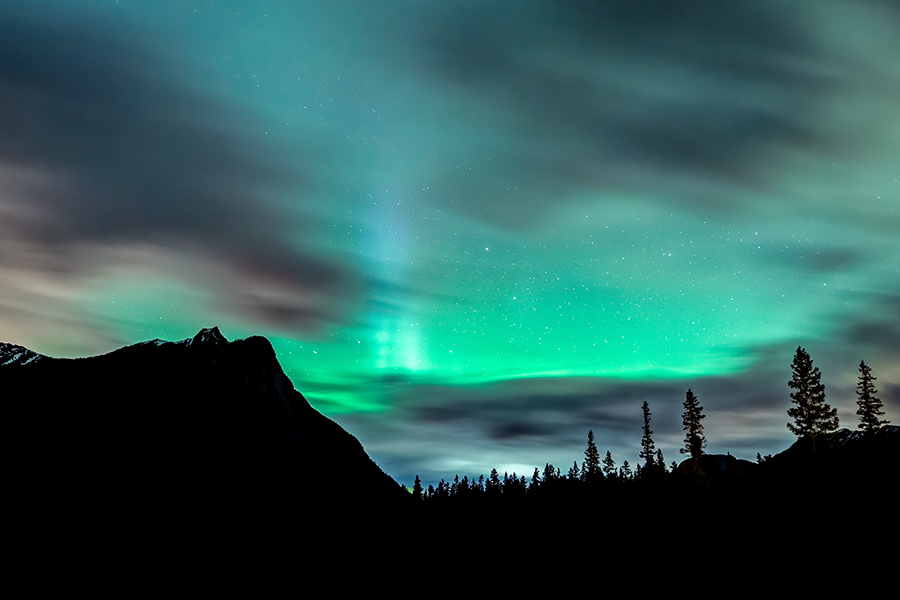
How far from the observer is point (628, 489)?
331 ft

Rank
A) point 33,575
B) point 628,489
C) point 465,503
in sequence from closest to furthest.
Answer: point 33,575 → point 628,489 → point 465,503

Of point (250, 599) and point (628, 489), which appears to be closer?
point (250, 599)

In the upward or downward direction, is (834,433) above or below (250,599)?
above

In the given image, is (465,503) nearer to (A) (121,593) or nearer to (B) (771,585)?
(A) (121,593)

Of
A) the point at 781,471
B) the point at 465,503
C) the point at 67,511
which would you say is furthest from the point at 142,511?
the point at 781,471

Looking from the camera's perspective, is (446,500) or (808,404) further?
(446,500)

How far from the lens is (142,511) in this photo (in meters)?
144

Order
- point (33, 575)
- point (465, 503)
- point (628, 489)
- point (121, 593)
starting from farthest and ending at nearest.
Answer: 1. point (465, 503)
2. point (628, 489)
3. point (33, 575)
4. point (121, 593)

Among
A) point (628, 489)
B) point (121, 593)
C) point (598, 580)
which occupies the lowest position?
point (121, 593)

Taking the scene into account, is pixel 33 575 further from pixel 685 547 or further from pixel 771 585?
pixel 771 585

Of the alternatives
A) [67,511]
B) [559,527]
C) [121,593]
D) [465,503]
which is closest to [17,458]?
[67,511]

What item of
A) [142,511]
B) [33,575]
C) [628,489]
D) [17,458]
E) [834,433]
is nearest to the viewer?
[834,433]

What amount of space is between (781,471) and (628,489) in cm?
2748

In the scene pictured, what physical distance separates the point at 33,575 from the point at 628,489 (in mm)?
96058
